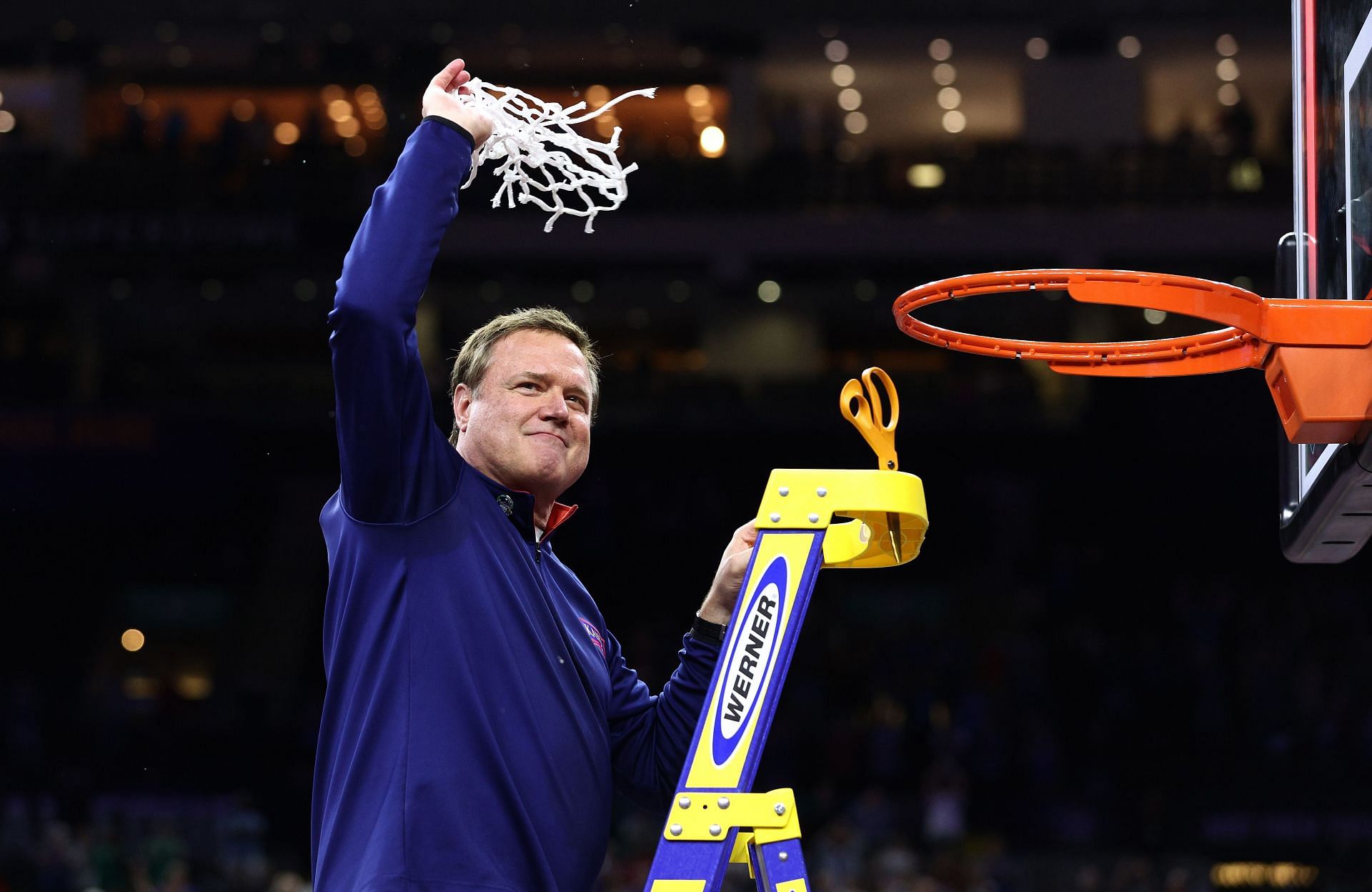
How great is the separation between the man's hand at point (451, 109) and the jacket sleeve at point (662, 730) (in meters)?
1.10

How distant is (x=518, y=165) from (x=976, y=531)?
58.5 ft

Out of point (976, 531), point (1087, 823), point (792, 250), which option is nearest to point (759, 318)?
point (792, 250)

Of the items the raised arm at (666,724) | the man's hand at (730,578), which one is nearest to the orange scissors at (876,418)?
the man's hand at (730,578)

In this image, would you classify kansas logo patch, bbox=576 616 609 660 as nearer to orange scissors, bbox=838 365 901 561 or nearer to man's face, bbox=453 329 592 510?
man's face, bbox=453 329 592 510

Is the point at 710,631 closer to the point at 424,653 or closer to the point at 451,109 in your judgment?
the point at 424,653

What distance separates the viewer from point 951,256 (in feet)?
71.2

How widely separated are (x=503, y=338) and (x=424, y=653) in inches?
28.2

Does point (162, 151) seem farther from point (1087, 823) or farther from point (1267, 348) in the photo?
point (1267, 348)

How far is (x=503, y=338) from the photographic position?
3.37 metres

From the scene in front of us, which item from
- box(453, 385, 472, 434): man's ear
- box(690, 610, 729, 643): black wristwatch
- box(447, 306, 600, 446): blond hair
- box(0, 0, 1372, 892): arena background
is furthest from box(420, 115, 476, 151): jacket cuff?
box(0, 0, 1372, 892): arena background

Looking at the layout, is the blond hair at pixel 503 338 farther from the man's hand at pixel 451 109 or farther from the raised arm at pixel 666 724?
the raised arm at pixel 666 724

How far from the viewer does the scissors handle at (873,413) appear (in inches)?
119

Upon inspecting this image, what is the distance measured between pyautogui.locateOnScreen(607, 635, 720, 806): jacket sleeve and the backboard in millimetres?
1439

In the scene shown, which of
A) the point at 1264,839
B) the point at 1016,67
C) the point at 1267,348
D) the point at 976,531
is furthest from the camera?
the point at 1016,67
